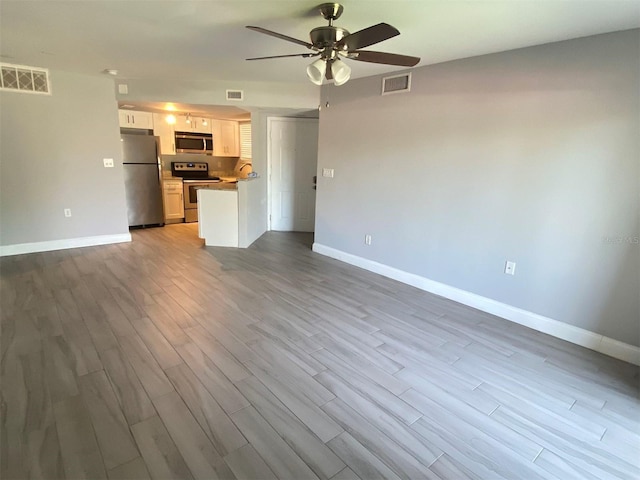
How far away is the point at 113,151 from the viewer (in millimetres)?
4891

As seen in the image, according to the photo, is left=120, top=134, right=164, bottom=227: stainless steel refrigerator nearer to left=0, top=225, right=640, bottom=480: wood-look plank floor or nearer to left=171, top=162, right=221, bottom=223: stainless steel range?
left=171, top=162, right=221, bottom=223: stainless steel range

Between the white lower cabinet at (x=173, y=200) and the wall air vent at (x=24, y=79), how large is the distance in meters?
2.39

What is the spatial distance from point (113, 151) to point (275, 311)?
3.80m

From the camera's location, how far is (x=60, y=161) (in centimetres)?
452

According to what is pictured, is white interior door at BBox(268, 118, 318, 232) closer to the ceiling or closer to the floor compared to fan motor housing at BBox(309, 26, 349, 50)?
closer to the floor

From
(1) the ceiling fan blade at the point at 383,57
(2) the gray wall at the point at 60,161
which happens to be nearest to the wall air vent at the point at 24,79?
(2) the gray wall at the point at 60,161

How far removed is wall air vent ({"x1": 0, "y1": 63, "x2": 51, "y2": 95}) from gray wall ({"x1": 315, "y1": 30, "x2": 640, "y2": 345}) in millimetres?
4010

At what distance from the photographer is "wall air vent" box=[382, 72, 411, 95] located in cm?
365

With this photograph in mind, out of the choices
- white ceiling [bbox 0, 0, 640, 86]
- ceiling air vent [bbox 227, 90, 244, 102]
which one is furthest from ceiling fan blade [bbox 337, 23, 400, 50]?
ceiling air vent [bbox 227, 90, 244, 102]

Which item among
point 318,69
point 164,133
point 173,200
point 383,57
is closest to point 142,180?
point 173,200

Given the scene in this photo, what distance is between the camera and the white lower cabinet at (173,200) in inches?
254

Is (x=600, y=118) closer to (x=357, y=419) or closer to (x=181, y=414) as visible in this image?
(x=357, y=419)

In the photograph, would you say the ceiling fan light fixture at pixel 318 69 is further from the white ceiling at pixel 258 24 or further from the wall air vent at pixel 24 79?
the wall air vent at pixel 24 79

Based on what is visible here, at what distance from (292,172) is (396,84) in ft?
9.42
